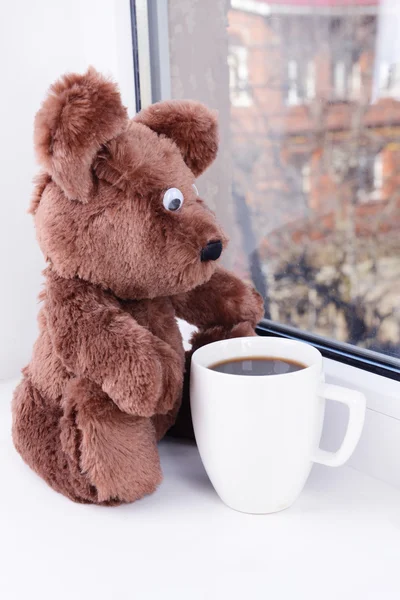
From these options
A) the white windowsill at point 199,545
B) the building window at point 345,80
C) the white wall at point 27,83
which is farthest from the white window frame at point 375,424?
Answer: the white wall at point 27,83

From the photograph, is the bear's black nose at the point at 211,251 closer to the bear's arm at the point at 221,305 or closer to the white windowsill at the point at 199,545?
the bear's arm at the point at 221,305

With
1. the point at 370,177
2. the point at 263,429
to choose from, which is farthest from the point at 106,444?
the point at 370,177

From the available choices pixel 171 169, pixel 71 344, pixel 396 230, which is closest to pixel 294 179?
pixel 396 230

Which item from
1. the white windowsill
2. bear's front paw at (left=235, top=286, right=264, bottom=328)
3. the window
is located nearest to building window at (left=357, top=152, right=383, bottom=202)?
the window

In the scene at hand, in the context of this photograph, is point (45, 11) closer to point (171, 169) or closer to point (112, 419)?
point (171, 169)

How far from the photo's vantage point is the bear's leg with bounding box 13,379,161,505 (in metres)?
0.51

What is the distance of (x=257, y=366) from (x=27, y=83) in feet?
1.51

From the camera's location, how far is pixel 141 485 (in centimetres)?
53

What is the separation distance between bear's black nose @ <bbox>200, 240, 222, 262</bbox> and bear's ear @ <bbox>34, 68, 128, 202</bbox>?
0.10 m

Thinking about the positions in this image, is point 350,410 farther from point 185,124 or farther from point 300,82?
point 300,82

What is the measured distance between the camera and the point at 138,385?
48 cm

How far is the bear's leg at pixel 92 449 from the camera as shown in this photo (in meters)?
0.51

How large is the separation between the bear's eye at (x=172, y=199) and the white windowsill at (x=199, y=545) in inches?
9.7

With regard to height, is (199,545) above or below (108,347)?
below
